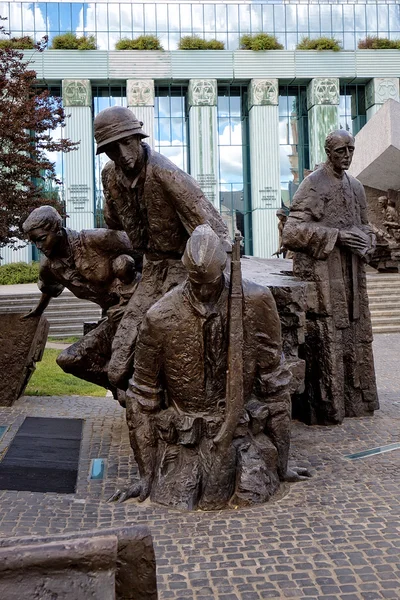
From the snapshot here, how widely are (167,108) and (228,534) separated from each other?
29.9 m

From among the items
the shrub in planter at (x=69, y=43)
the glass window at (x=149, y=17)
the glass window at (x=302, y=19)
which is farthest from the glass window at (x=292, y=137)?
the shrub in planter at (x=69, y=43)

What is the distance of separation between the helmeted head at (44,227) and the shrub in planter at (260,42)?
2765 cm

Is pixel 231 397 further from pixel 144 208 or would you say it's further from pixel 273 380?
pixel 144 208

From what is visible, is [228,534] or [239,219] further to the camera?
[239,219]

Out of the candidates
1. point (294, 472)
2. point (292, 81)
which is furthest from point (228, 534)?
point (292, 81)

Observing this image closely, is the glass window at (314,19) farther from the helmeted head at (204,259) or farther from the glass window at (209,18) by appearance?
the helmeted head at (204,259)

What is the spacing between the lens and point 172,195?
4.52 m

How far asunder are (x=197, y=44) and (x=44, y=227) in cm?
2754

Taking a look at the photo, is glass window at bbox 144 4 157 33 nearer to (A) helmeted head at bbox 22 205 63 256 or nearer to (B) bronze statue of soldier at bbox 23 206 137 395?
(B) bronze statue of soldier at bbox 23 206 137 395

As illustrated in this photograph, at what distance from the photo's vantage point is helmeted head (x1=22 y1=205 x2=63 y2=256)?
5.75 m

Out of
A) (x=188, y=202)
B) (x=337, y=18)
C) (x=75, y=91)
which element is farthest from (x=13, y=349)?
(x=337, y=18)

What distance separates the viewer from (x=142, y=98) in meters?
30.7

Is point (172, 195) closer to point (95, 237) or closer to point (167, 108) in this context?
point (95, 237)

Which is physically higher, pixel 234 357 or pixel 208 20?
pixel 208 20
